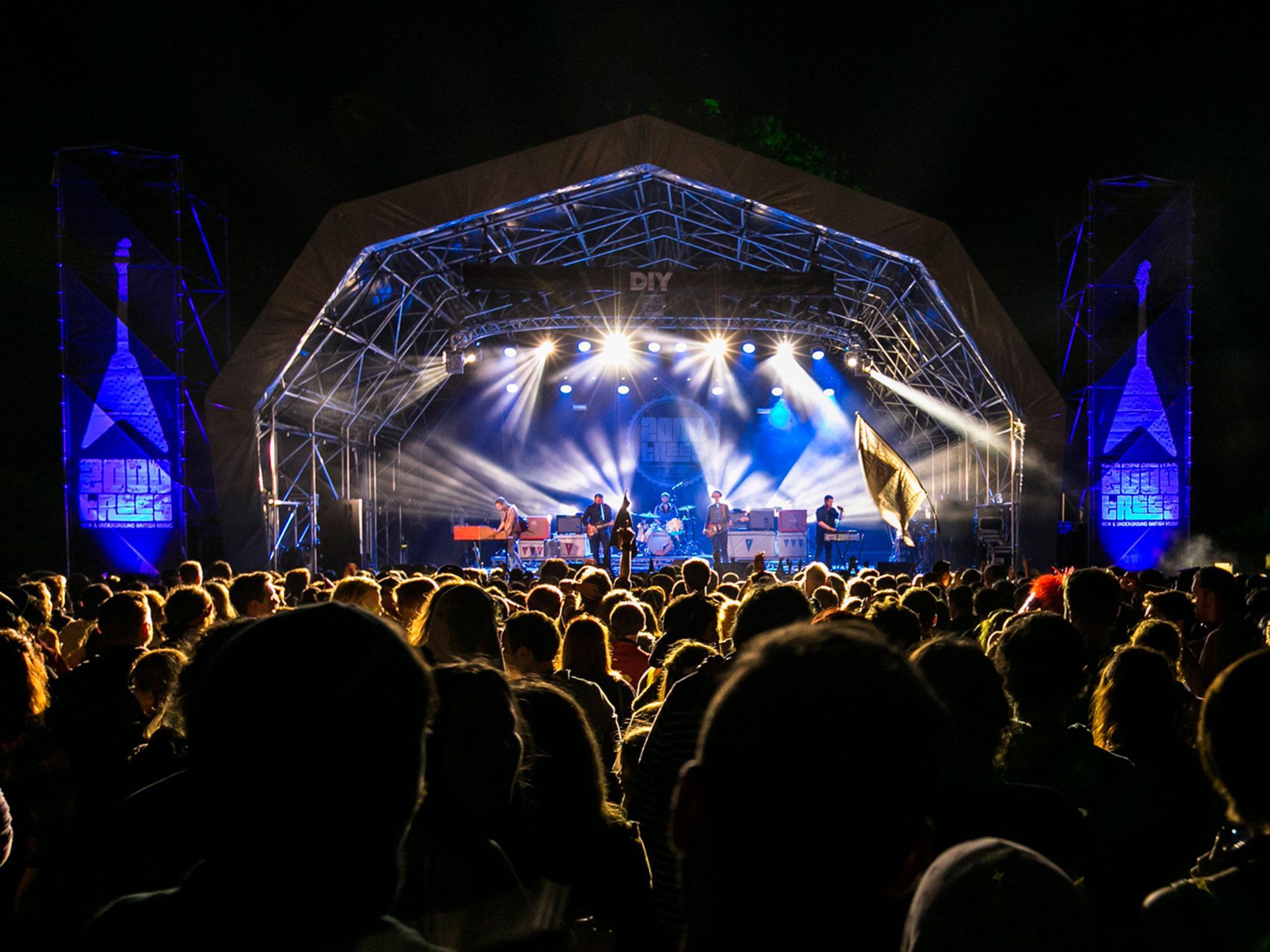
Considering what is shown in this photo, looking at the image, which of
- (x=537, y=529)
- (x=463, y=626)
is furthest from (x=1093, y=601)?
(x=537, y=529)

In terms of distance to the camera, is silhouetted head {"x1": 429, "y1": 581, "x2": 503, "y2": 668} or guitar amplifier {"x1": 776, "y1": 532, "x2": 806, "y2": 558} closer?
silhouetted head {"x1": 429, "y1": 581, "x2": 503, "y2": 668}

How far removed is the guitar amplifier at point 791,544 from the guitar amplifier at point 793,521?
92 millimetres

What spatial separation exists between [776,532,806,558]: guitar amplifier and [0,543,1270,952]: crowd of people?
18.0m

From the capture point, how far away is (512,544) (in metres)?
22.0

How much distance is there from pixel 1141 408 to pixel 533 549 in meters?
13.2

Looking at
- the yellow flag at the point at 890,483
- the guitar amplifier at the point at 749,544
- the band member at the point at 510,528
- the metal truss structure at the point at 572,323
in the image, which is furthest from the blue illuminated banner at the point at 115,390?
the guitar amplifier at the point at 749,544

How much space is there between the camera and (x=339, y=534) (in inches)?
690

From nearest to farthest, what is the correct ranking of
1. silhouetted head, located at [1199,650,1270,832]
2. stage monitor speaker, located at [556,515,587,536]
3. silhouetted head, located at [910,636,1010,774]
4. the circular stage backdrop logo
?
silhouetted head, located at [1199,650,1270,832], silhouetted head, located at [910,636,1010,774], stage monitor speaker, located at [556,515,587,536], the circular stage backdrop logo

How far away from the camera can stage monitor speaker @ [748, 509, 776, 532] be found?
2297cm

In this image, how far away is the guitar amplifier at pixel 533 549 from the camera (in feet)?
74.4

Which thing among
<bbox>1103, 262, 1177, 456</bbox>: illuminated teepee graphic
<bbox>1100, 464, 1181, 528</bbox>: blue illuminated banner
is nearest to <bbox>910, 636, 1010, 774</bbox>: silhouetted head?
<bbox>1100, 464, 1181, 528</bbox>: blue illuminated banner

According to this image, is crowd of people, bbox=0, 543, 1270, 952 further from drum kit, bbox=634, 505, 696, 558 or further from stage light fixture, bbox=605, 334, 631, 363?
drum kit, bbox=634, 505, 696, 558

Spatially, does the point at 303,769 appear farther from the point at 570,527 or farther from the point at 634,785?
the point at 570,527

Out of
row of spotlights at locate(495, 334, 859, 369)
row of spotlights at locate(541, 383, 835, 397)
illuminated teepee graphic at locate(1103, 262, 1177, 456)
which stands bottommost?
illuminated teepee graphic at locate(1103, 262, 1177, 456)
